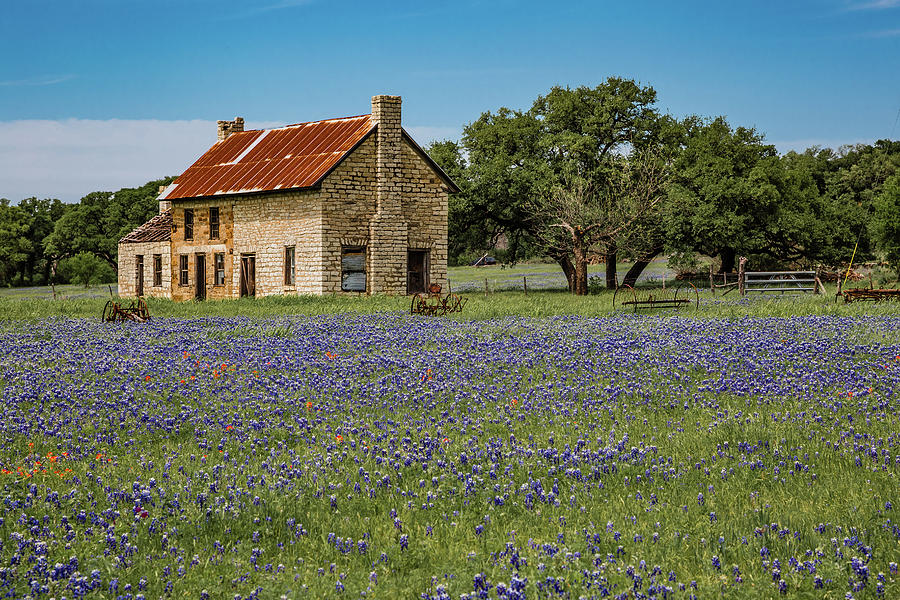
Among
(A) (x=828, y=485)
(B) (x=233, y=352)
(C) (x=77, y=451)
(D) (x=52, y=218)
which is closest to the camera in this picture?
(A) (x=828, y=485)

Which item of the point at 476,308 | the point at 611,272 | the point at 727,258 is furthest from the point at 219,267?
the point at 727,258

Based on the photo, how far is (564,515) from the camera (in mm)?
5453

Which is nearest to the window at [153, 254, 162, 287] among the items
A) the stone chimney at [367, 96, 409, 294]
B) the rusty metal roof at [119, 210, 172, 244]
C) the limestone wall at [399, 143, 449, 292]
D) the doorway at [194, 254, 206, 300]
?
the rusty metal roof at [119, 210, 172, 244]

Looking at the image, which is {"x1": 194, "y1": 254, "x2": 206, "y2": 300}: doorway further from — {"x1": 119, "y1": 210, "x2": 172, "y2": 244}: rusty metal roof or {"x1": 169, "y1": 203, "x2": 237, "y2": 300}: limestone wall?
{"x1": 119, "y1": 210, "x2": 172, "y2": 244}: rusty metal roof

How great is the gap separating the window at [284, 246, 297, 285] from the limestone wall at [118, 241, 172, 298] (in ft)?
34.4

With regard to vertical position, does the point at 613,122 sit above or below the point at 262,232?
above

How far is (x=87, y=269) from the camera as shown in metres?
66.0

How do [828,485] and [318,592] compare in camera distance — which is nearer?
[318,592]

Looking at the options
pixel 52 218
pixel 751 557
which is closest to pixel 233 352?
pixel 751 557

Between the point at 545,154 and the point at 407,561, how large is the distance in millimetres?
42627

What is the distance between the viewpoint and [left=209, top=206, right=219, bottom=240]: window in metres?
39.5

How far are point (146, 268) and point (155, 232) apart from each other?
211 centimetres

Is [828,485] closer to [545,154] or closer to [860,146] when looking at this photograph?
[545,154]

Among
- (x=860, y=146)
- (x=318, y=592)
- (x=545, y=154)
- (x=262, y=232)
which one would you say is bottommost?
(x=318, y=592)
